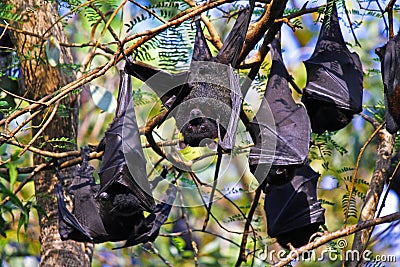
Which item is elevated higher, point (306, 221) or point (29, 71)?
point (29, 71)

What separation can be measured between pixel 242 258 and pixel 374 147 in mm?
2984

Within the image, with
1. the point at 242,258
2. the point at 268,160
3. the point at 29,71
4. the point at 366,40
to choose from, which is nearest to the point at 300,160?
the point at 268,160

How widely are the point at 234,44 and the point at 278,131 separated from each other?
607 millimetres

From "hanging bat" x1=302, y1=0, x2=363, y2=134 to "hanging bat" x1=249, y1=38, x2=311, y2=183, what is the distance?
205 mm

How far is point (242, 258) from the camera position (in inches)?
151

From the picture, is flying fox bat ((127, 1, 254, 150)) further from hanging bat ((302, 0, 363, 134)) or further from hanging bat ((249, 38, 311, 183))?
hanging bat ((302, 0, 363, 134))

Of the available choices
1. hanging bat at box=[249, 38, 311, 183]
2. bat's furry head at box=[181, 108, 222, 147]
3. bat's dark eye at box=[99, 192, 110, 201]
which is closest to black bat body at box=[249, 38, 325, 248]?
hanging bat at box=[249, 38, 311, 183]

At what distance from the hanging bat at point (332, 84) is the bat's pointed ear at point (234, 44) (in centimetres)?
77

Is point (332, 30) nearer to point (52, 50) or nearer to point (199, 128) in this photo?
point (199, 128)

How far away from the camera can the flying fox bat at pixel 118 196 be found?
3285 mm

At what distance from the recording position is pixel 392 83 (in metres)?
3.01

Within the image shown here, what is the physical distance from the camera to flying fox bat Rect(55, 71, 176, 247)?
329cm

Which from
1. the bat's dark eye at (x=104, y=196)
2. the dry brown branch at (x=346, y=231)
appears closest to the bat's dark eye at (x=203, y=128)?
the dry brown branch at (x=346, y=231)

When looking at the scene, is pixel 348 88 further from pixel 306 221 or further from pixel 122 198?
pixel 122 198
